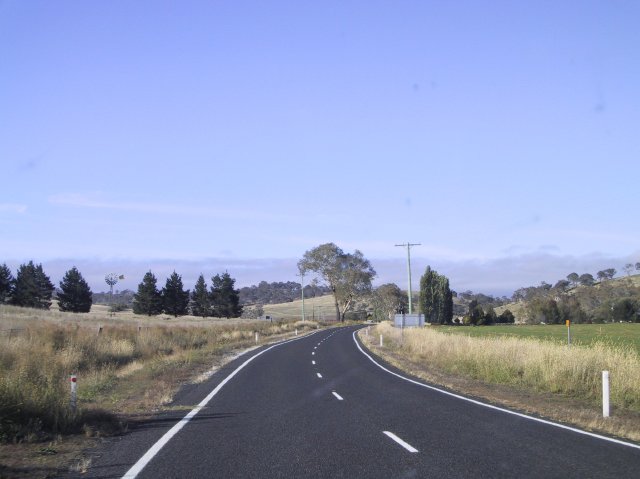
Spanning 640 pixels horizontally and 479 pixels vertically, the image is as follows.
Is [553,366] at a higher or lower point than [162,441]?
higher

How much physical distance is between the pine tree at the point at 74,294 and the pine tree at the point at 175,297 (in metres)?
14.0

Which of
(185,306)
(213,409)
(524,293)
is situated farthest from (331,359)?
(524,293)

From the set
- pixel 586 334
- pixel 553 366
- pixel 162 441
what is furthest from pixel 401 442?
pixel 586 334

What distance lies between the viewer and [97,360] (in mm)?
28297

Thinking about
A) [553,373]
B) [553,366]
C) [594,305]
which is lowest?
[553,373]

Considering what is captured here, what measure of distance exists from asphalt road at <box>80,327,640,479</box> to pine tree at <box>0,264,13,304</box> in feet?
257

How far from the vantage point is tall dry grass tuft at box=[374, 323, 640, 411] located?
696 inches

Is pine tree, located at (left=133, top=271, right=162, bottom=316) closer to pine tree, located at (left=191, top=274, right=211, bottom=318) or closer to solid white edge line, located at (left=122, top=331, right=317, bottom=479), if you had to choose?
pine tree, located at (left=191, top=274, right=211, bottom=318)

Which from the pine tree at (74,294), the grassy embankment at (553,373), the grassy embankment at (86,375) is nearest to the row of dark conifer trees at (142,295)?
the pine tree at (74,294)

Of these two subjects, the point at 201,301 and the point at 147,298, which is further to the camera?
the point at 201,301

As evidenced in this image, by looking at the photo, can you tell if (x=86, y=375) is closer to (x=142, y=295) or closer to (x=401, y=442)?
(x=401, y=442)

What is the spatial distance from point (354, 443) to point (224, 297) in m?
110

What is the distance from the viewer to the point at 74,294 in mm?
94875

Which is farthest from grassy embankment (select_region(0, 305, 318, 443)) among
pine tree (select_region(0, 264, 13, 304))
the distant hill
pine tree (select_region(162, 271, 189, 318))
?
the distant hill
